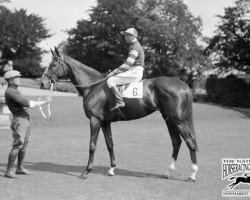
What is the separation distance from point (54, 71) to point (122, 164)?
3168 millimetres

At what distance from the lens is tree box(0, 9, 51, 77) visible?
67750 mm

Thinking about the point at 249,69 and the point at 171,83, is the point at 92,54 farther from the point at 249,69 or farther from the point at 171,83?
the point at 171,83

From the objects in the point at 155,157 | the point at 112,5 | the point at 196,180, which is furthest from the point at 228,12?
the point at 196,180

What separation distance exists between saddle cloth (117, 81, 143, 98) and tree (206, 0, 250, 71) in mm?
31079

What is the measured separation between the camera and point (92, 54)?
5831 cm

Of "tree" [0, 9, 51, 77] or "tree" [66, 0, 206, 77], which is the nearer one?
"tree" [66, 0, 206, 77]

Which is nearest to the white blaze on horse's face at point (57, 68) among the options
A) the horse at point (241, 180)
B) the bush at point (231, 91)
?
the horse at point (241, 180)

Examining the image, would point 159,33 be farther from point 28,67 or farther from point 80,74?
point 80,74

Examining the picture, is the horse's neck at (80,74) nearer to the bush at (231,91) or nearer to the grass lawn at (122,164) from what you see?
the grass lawn at (122,164)

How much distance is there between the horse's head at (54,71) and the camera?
31.2ft

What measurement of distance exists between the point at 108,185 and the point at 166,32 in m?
37.2

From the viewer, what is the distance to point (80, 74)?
9.64m

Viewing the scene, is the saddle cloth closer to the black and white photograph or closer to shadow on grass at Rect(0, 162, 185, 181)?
the black and white photograph

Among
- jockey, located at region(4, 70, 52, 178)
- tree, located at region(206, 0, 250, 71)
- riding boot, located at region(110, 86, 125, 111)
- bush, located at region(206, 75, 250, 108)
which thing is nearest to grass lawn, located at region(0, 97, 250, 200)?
jockey, located at region(4, 70, 52, 178)
